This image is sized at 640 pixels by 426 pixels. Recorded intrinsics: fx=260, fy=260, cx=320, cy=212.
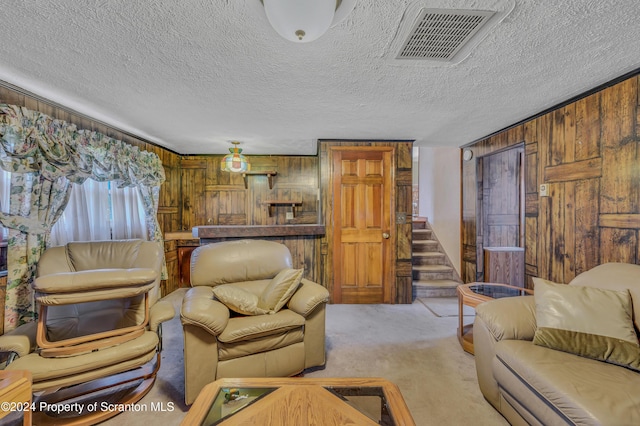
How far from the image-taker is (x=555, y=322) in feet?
5.36

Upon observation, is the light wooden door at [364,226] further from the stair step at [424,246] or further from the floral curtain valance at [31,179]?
the floral curtain valance at [31,179]

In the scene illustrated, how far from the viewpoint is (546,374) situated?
1.35 m

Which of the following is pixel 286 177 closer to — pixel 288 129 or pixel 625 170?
pixel 288 129

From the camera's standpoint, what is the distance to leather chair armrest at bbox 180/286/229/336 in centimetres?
169

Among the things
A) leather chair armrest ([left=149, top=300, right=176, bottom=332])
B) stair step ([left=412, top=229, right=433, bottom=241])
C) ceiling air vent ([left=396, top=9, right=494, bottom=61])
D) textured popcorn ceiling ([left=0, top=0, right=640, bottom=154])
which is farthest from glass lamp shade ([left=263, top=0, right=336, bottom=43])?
stair step ([left=412, top=229, right=433, bottom=241])

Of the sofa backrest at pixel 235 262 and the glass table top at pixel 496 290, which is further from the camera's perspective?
the glass table top at pixel 496 290

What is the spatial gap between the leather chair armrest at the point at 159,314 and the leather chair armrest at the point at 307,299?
0.92 meters

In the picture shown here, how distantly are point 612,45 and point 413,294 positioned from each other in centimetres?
329

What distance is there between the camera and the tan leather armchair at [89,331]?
155 cm

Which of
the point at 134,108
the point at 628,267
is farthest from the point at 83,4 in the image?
the point at 628,267

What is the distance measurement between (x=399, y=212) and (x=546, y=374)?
255 cm

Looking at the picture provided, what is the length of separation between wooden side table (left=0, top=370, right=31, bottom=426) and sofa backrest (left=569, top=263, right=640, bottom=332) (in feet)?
11.1

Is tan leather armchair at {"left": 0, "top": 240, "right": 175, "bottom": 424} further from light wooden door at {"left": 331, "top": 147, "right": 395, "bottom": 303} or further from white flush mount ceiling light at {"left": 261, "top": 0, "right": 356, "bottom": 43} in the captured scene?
light wooden door at {"left": 331, "top": 147, "right": 395, "bottom": 303}

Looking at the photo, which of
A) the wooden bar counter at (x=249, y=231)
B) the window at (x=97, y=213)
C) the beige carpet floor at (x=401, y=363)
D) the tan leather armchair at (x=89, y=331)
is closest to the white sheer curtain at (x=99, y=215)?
the window at (x=97, y=213)
